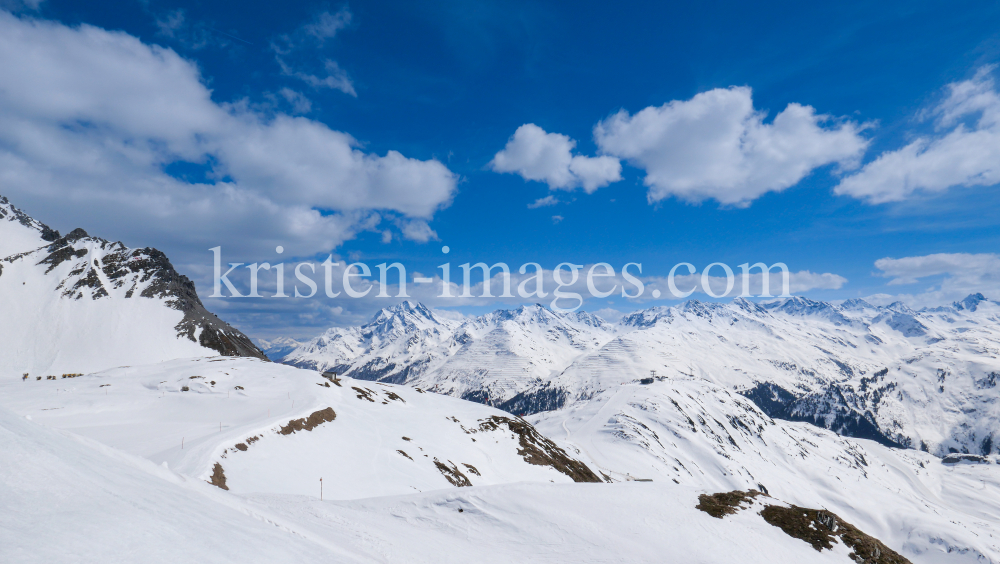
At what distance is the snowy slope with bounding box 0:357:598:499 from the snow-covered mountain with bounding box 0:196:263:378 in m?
60.9

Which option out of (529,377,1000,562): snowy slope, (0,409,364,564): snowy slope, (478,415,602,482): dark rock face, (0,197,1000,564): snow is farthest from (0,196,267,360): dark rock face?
(0,409,364,564): snowy slope

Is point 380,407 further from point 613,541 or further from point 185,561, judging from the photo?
point 185,561

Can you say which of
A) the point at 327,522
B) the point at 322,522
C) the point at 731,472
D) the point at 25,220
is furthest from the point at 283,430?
the point at 25,220

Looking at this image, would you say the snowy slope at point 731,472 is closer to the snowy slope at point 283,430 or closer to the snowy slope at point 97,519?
the snowy slope at point 283,430

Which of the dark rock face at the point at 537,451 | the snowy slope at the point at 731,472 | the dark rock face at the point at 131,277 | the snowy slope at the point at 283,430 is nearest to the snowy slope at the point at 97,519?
the snowy slope at the point at 283,430

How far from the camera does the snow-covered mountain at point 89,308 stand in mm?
108125

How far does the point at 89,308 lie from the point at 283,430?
130m

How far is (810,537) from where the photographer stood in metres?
22.8

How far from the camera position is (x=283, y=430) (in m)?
41.8

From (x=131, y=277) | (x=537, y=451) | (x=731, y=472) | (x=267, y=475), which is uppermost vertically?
(x=131, y=277)

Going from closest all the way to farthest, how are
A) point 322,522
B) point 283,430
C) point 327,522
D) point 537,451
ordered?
point 322,522
point 327,522
point 283,430
point 537,451

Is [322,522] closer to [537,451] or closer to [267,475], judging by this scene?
[267,475]

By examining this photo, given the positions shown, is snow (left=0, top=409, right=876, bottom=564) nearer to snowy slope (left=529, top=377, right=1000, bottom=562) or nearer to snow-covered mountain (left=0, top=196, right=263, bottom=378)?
snowy slope (left=529, top=377, right=1000, bottom=562)

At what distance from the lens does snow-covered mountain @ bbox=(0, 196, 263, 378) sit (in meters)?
108
